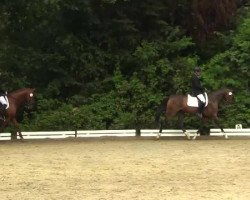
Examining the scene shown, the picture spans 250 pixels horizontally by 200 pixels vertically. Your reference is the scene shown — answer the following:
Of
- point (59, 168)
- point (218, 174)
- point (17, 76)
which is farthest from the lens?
point (17, 76)

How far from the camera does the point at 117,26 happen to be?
1948 cm

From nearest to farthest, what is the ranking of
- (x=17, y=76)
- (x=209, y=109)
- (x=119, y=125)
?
(x=209, y=109)
(x=119, y=125)
(x=17, y=76)

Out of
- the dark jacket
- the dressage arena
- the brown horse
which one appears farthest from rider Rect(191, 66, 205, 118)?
the brown horse

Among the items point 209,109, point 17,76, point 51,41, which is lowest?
point 209,109

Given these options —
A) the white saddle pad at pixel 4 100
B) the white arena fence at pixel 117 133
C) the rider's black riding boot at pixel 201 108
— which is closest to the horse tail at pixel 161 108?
the white arena fence at pixel 117 133

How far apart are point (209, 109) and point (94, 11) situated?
5.88 metres

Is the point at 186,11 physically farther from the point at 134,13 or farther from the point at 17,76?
the point at 17,76

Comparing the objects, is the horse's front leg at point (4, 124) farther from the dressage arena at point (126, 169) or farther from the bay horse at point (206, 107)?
the bay horse at point (206, 107)

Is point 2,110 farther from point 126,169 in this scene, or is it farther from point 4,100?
point 126,169

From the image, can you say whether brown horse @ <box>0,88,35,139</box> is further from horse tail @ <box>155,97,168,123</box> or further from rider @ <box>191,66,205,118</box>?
rider @ <box>191,66,205,118</box>

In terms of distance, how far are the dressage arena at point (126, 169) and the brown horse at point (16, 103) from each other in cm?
62

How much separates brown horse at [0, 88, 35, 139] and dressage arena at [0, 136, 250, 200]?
0.62m

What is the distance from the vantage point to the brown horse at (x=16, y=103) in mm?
16062

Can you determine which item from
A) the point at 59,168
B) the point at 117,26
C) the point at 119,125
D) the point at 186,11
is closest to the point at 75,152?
the point at 59,168
